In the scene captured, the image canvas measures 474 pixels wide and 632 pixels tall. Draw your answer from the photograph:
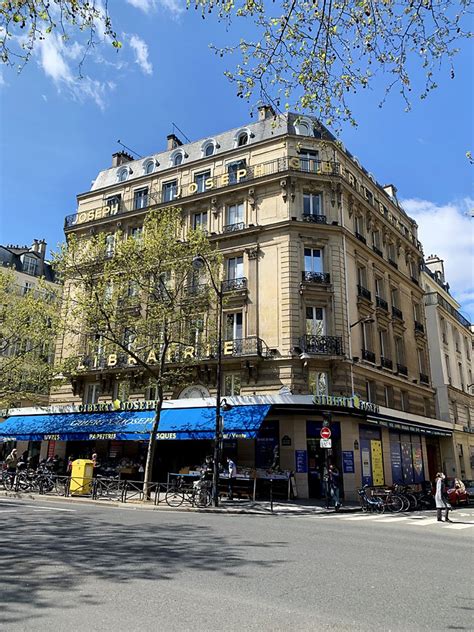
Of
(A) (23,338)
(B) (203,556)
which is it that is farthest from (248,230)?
(B) (203,556)

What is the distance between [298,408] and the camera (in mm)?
20453

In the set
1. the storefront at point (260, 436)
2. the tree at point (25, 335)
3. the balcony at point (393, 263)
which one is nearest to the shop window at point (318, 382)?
the storefront at point (260, 436)

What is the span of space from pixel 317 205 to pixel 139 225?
10.5m

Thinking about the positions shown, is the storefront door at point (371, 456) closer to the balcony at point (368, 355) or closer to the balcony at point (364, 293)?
the balcony at point (368, 355)

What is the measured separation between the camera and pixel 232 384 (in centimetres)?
2294

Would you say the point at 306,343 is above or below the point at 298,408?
above

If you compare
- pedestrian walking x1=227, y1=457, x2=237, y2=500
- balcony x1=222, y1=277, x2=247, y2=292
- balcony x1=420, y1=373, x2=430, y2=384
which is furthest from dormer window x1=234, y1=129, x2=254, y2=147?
balcony x1=420, y1=373, x2=430, y2=384

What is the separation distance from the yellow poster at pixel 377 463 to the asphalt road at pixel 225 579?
1301 centimetres

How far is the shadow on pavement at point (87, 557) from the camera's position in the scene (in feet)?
16.8

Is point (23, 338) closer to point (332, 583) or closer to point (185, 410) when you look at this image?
point (185, 410)

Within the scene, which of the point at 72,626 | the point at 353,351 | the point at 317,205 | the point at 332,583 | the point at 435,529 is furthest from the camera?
the point at 317,205

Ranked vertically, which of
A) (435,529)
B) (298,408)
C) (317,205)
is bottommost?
(435,529)

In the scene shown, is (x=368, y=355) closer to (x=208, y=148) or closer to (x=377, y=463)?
(x=377, y=463)

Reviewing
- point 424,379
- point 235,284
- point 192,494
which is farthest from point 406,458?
point 192,494
